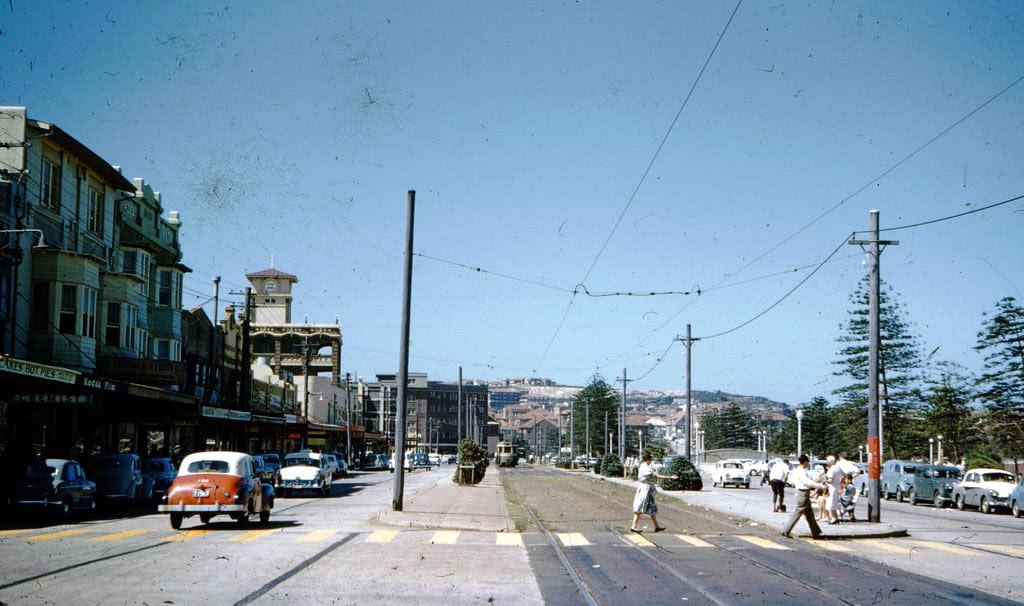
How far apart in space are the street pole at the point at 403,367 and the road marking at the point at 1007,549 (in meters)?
15.2

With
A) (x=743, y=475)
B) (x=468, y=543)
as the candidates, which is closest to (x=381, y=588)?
(x=468, y=543)

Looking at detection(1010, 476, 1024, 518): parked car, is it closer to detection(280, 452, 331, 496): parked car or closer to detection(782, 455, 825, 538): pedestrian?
detection(782, 455, 825, 538): pedestrian

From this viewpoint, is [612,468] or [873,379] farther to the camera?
[612,468]

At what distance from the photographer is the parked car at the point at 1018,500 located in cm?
3491

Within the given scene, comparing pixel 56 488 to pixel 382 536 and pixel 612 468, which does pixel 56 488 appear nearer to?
pixel 382 536

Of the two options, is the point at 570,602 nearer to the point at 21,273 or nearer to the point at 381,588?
the point at 381,588

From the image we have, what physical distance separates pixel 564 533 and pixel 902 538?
296 inches

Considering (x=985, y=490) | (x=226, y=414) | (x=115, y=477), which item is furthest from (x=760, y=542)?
(x=226, y=414)

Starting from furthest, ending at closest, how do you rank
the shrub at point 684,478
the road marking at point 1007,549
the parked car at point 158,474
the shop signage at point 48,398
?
the shrub at point 684,478
the parked car at point 158,474
the shop signage at point 48,398
the road marking at point 1007,549

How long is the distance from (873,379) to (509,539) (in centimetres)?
1138

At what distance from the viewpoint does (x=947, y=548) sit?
2070cm

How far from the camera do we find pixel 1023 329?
67000mm

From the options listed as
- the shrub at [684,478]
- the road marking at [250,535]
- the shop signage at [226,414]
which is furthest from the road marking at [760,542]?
the shop signage at [226,414]

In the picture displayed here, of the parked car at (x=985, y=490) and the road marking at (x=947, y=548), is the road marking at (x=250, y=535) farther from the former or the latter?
the parked car at (x=985, y=490)
